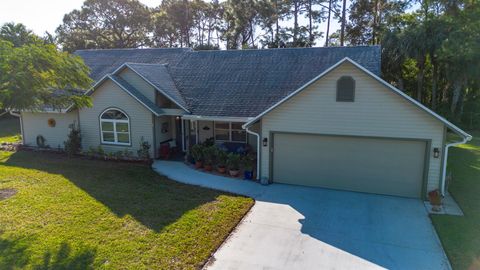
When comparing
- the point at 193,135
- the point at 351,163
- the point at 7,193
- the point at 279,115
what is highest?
the point at 279,115

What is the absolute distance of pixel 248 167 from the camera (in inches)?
525

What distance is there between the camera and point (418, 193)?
440 inches

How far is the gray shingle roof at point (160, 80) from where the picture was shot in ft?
52.6

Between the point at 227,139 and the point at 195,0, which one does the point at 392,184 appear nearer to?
the point at 227,139

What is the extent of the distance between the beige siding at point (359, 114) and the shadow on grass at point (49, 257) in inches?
301

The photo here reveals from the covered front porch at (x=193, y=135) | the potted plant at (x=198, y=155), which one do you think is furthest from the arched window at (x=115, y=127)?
the potted plant at (x=198, y=155)

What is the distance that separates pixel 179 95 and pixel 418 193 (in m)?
11.5

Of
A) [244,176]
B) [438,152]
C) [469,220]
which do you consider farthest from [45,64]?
[469,220]

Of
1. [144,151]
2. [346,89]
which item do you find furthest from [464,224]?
[144,151]

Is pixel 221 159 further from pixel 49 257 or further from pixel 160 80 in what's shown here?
pixel 49 257

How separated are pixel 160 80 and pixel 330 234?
11911 millimetres

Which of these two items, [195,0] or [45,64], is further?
[195,0]

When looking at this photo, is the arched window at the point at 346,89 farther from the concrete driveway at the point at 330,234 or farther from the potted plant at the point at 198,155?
the potted plant at the point at 198,155

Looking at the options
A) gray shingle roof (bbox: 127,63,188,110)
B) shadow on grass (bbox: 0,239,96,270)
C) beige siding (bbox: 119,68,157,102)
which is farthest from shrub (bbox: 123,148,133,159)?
shadow on grass (bbox: 0,239,96,270)
